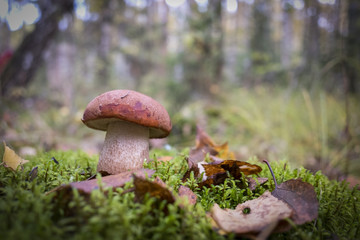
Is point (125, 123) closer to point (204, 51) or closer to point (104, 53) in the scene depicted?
point (204, 51)

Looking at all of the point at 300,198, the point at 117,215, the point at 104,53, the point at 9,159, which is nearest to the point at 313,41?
the point at 300,198

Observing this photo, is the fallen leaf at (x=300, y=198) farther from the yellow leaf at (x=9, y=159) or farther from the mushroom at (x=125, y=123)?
the yellow leaf at (x=9, y=159)

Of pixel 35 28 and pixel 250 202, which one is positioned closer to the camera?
pixel 250 202

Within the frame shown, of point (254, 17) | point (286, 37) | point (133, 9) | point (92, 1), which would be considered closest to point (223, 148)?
point (92, 1)

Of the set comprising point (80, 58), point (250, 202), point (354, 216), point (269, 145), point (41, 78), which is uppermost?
point (80, 58)

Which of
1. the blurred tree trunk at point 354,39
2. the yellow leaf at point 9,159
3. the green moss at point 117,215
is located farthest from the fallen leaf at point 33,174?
the blurred tree trunk at point 354,39

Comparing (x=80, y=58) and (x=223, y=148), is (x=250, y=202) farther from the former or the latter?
(x=80, y=58)
